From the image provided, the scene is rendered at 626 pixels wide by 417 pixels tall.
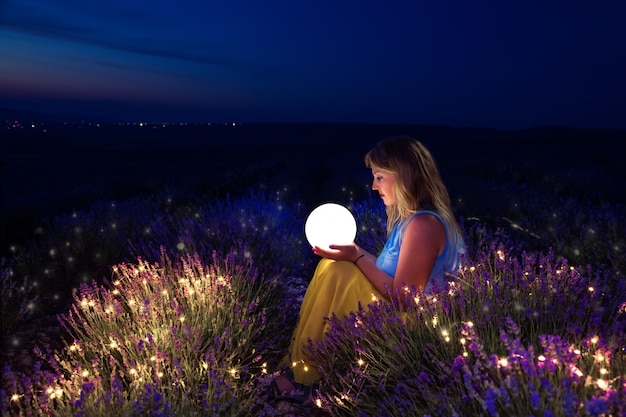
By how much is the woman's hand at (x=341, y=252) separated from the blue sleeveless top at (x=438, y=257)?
18 cm

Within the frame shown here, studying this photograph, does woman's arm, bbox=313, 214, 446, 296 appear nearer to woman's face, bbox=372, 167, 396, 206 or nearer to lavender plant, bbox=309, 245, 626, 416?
lavender plant, bbox=309, 245, 626, 416

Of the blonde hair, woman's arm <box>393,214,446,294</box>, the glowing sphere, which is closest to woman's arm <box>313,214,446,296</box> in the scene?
woman's arm <box>393,214,446,294</box>

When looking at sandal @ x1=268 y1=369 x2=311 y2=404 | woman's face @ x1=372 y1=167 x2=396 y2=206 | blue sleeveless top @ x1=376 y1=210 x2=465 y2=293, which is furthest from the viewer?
sandal @ x1=268 y1=369 x2=311 y2=404

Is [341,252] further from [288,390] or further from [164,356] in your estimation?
[164,356]

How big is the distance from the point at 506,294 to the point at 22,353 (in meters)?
3.12

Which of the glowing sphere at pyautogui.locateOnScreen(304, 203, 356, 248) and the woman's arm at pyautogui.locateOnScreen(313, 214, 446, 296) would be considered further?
the glowing sphere at pyautogui.locateOnScreen(304, 203, 356, 248)

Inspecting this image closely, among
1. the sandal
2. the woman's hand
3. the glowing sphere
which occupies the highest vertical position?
the glowing sphere

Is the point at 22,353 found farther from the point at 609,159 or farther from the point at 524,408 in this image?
the point at 609,159

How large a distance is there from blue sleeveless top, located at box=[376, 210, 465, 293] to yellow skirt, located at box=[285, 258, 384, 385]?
169mm

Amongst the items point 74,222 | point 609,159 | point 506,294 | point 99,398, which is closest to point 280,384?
point 99,398

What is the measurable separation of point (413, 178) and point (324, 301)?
0.90 m

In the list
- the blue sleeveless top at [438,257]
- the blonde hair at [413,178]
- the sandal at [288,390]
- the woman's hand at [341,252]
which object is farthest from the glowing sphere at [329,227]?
the sandal at [288,390]

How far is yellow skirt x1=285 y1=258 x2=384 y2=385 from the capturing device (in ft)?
8.86

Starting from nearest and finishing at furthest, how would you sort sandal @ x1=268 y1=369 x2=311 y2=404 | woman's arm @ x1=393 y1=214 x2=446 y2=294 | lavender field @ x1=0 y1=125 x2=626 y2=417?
lavender field @ x1=0 y1=125 x2=626 y2=417, woman's arm @ x1=393 y1=214 x2=446 y2=294, sandal @ x1=268 y1=369 x2=311 y2=404
